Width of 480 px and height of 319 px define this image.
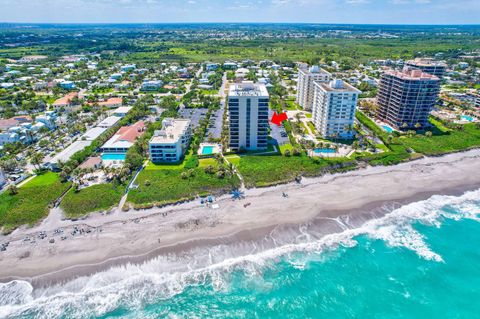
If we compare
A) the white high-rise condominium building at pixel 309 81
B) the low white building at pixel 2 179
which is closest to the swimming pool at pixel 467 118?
the white high-rise condominium building at pixel 309 81

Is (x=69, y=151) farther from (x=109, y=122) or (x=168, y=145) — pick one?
(x=168, y=145)

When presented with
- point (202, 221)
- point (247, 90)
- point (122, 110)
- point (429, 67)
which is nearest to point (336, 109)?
point (247, 90)

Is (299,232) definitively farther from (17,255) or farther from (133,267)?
(17,255)

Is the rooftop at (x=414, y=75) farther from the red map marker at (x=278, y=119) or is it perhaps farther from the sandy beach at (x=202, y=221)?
the red map marker at (x=278, y=119)

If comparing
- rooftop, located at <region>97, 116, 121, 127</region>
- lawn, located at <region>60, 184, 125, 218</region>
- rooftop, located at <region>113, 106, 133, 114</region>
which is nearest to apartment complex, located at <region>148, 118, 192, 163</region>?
lawn, located at <region>60, 184, 125, 218</region>

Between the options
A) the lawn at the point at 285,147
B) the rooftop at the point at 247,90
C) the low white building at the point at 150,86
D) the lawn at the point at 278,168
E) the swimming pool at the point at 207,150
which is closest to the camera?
the lawn at the point at 278,168

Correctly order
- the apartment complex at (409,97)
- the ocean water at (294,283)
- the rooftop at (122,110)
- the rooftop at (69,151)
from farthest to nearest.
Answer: the rooftop at (122,110), the apartment complex at (409,97), the rooftop at (69,151), the ocean water at (294,283)

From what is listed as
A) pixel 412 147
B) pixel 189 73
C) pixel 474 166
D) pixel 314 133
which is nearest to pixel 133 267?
pixel 314 133
